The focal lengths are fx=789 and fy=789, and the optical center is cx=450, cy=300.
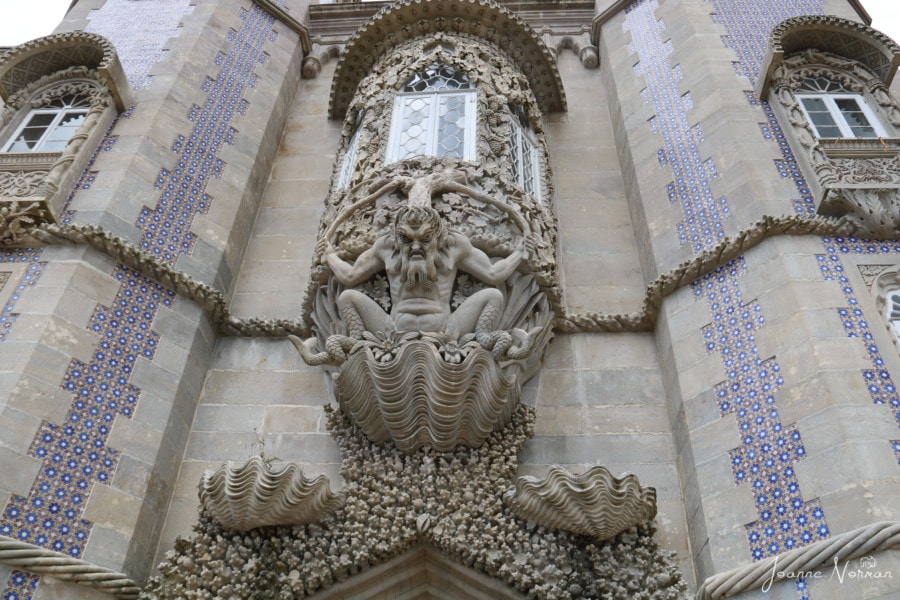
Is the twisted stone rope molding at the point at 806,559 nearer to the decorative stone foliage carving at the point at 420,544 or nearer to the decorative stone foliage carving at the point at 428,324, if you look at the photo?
the decorative stone foliage carving at the point at 420,544

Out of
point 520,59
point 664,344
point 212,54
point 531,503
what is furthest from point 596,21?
point 531,503

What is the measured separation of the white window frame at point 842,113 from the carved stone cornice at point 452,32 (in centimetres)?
326

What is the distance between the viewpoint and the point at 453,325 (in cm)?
694

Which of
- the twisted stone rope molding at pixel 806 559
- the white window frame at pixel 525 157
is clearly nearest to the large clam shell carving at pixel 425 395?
the twisted stone rope molding at pixel 806 559

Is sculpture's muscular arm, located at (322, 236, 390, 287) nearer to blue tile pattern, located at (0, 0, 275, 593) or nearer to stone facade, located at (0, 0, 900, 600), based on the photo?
stone facade, located at (0, 0, 900, 600)

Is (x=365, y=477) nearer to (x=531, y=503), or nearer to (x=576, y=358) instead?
(x=531, y=503)

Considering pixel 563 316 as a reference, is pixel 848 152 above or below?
above

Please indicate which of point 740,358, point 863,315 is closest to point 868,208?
point 863,315

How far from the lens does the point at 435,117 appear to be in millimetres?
9336

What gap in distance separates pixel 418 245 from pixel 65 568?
3.73 meters

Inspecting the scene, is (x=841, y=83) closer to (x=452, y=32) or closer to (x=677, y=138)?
(x=677, y=138)

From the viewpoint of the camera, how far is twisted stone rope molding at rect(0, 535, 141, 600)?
5516mm

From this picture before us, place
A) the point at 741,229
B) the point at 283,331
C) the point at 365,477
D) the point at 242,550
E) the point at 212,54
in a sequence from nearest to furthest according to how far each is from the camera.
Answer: the point at 242,550
the point at 365,477
the point at 741,229
the point at 283,331
the point at 212,54

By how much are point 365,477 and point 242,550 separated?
3.60 feet
